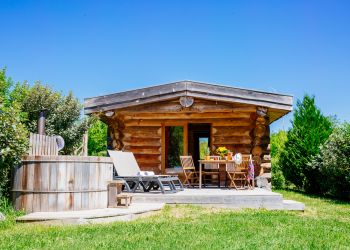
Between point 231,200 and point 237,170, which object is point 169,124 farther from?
point 231,200

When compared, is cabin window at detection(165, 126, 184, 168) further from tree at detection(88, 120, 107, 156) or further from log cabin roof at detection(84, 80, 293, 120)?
tree at detection(88, 120, 107, 156)

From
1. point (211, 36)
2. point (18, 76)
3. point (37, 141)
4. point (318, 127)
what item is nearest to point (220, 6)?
point (211, 36)

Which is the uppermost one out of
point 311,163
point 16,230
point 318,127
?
point 318,127

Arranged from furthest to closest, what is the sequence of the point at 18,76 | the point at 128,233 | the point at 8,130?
the point at 18,76, the point at 8,130, the point at 128,233

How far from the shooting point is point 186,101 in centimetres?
1074

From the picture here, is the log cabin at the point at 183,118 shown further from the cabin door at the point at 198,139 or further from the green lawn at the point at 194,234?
the green lawn at the point at 194,234

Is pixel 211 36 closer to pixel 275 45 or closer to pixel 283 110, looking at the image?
pixel 275 45

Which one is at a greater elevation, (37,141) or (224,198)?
(37,141)

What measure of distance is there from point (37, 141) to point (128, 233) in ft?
10.0

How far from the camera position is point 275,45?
53.8ft

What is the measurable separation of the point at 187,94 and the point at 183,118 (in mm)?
1123

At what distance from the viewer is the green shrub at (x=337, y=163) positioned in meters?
11.3

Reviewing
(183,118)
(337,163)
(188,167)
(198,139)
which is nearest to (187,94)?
(183,118)

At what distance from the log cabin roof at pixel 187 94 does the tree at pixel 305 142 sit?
3.52 metres
